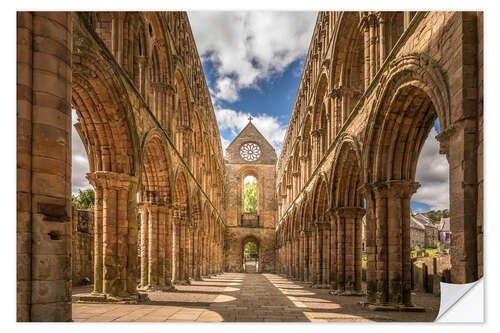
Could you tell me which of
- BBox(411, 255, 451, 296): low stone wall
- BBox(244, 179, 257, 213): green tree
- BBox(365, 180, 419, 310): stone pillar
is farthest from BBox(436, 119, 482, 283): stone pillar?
BBox(244, 179, 257, 213): green tree

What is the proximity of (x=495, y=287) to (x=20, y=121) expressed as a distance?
644cm

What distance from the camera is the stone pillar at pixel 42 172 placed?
181 inches

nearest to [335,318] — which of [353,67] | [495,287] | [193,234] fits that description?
[495,287]

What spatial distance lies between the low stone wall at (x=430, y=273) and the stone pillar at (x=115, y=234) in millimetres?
11155

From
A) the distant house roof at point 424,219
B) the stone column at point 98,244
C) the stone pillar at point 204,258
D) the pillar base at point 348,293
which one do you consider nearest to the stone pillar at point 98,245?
the stone column at point 98,244

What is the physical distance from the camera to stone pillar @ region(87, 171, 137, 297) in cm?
982

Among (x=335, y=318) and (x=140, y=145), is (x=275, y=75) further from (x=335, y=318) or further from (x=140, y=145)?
(x=335, y=318)

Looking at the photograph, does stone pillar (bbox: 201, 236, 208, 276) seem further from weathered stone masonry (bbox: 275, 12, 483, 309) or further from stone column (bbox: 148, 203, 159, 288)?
stone column (bbox: 148, 203, 159, 288)

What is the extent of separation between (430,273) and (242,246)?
92.3 ft

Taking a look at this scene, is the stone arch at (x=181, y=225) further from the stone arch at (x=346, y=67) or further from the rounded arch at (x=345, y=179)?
the stone arch at (x=346, y=67)

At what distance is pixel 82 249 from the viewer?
1770 cm
